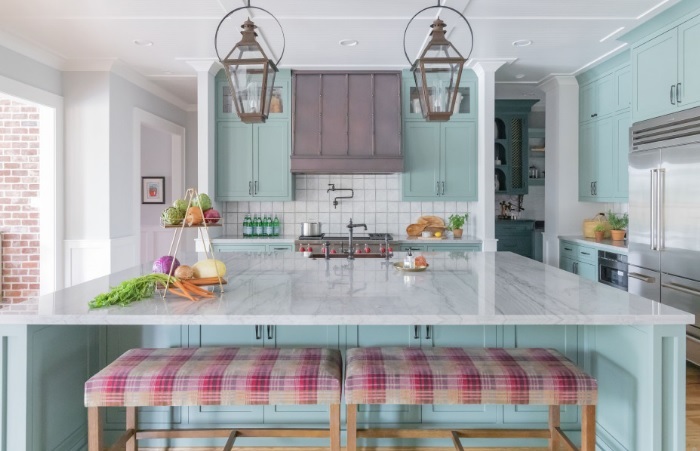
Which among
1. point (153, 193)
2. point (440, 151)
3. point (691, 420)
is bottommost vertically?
point (691, 420)

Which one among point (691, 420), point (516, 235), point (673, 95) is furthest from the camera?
point (516, 235)

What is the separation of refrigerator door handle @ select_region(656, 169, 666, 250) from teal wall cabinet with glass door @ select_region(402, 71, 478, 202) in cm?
183

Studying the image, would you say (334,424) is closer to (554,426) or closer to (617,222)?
(554,426)

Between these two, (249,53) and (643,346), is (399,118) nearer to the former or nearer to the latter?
(249,53)

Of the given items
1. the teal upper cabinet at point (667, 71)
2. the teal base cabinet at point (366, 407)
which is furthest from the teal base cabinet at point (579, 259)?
the teal base cabinet at point (366, 407)

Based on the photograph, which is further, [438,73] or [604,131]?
[604,131]

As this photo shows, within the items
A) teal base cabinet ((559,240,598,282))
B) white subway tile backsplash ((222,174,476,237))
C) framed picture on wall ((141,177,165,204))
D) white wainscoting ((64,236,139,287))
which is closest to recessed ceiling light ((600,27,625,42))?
teal base cabinet ((559,240,598,282))

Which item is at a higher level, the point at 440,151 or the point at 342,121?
the point at 342,121

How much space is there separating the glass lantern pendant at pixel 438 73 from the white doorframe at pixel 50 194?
3948mm

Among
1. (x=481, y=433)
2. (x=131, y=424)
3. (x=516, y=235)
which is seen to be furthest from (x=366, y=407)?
(x=516, y=235)

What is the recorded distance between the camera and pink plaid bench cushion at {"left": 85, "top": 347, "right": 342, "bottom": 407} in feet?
5.61

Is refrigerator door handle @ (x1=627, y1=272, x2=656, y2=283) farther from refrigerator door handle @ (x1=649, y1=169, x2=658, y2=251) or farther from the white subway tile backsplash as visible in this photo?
the white subway tile backsplash

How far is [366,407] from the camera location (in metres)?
2.32

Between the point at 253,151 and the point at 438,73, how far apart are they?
339 cm
